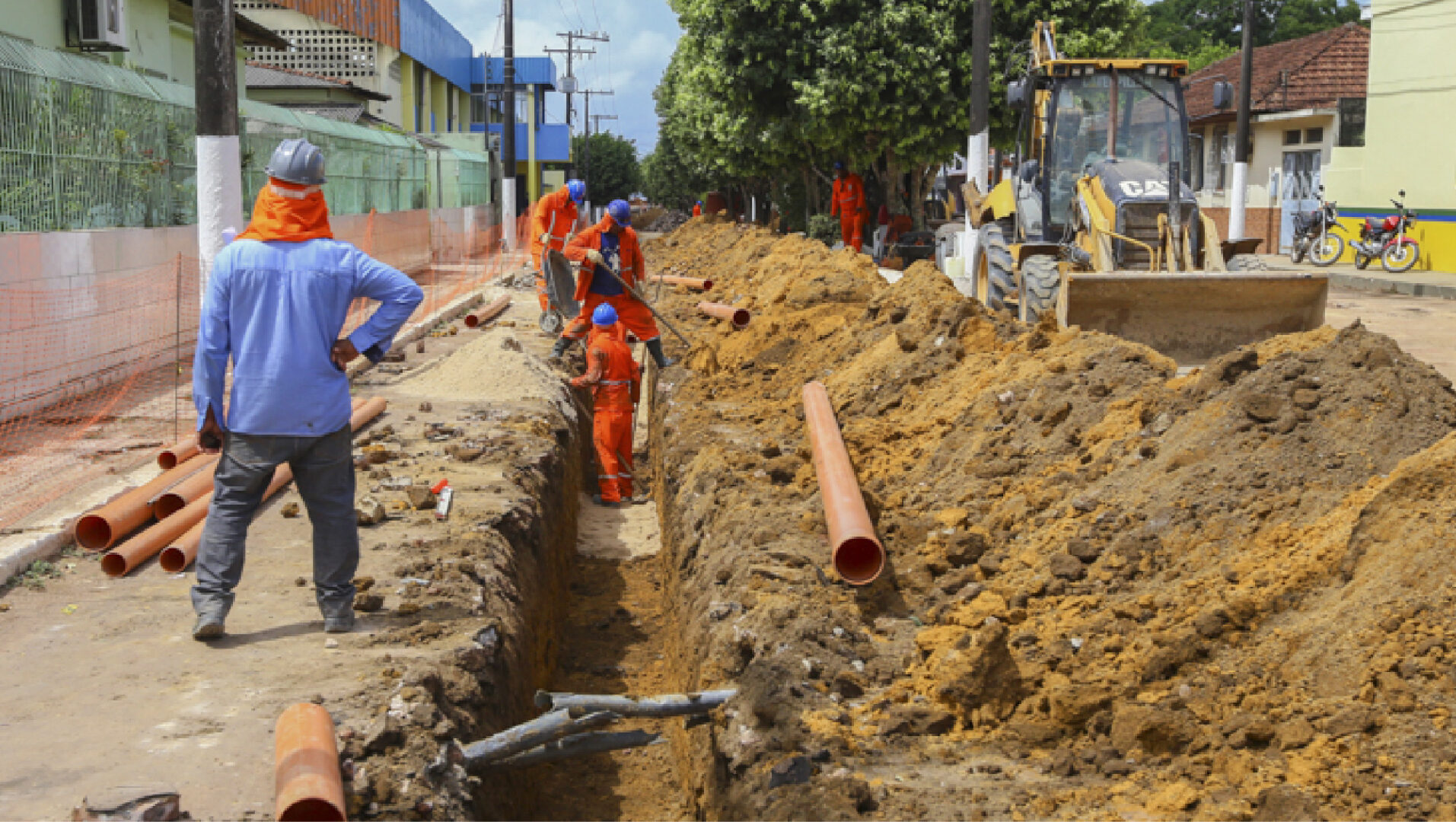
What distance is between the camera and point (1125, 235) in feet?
38.5

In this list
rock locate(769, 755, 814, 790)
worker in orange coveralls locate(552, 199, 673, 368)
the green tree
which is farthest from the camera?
the green tree

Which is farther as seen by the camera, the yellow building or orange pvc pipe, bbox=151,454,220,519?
the yellow building

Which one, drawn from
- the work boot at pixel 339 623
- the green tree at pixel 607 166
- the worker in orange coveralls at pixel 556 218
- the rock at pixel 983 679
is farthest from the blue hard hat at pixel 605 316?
the green tree at pixel 607 166

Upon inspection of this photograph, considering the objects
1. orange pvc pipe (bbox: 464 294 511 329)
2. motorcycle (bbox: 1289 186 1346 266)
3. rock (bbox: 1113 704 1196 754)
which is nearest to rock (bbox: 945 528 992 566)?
rock (bbox: 1113 704 1196 754)

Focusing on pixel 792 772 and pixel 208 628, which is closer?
pixel 792 772

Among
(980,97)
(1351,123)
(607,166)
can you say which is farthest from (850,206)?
(607,166)

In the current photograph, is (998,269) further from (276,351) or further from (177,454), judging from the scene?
(276,351)

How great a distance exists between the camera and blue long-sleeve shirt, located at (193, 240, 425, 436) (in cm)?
505

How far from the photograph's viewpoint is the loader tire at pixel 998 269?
13258mm

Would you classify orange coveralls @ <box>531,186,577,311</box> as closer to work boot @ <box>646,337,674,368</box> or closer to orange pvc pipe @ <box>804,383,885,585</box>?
work boot @ <box>646,337,674,368</box>

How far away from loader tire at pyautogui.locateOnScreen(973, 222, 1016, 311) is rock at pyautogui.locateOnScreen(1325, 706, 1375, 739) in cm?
970

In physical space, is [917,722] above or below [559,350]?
below

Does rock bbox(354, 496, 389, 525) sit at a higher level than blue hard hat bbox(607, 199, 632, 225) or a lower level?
lower

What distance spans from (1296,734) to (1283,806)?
0.37 m
